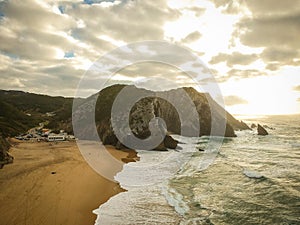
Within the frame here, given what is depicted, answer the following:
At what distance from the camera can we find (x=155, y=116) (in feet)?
152

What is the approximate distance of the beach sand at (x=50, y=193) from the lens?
12.3m

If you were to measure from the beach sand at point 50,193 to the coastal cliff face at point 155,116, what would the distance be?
19146 mm

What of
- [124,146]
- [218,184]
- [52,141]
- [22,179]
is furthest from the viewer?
[52,141]

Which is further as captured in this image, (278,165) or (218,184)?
(278,165)

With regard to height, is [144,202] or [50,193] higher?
[50,193]

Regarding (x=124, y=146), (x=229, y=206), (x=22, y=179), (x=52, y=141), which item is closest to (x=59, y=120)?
(x=52, y=141)

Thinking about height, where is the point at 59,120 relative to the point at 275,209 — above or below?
above

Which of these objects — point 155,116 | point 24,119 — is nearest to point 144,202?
point 155,116

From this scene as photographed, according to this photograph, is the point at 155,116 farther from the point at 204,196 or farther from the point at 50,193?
the point at 50,193

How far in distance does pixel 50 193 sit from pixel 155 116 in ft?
104

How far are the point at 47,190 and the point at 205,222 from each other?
34.4ft

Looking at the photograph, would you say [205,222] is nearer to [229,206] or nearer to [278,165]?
[229,206]

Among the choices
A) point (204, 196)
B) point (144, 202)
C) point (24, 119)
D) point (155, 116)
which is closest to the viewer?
point (144, 202)

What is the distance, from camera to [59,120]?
69000 millimetres
